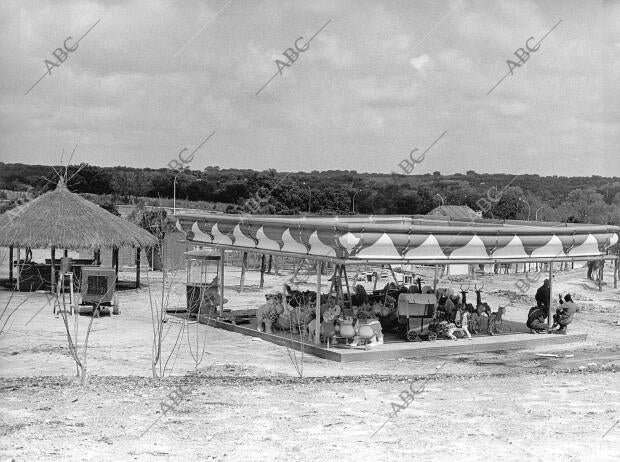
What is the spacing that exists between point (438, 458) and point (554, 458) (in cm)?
116

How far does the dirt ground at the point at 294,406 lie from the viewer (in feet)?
31.1

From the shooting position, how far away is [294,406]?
37.6 ft

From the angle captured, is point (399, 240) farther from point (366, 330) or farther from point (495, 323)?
point (495, 323)

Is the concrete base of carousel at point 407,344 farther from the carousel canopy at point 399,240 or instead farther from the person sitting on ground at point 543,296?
the carousel canopy at point 399,240

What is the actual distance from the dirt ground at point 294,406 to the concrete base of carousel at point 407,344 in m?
0.26

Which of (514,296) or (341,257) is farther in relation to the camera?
(514,296)

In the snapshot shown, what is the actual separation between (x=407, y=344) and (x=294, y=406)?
247 inches

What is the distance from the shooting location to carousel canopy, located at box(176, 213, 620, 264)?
53.4 feet

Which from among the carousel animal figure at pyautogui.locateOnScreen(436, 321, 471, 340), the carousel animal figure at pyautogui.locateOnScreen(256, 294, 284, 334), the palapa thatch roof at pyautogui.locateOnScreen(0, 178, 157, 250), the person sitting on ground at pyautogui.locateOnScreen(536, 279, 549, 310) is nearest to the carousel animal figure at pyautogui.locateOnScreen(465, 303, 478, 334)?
the carousel animal figure at pyautogui.locateOnScreen(436, 321, 471, 340)

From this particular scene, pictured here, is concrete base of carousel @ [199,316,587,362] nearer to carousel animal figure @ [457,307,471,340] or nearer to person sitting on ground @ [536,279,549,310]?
carousel animal figure @ [457,307,471,340]

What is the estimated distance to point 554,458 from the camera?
932 cm

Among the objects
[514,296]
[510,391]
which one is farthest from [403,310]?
[514,296]

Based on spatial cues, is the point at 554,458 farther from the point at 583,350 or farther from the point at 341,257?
the point at 583,350

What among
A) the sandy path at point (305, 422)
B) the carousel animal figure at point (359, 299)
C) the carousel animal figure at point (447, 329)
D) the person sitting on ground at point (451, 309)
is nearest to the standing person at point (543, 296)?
the person sitting on ground at point (451, 309)
